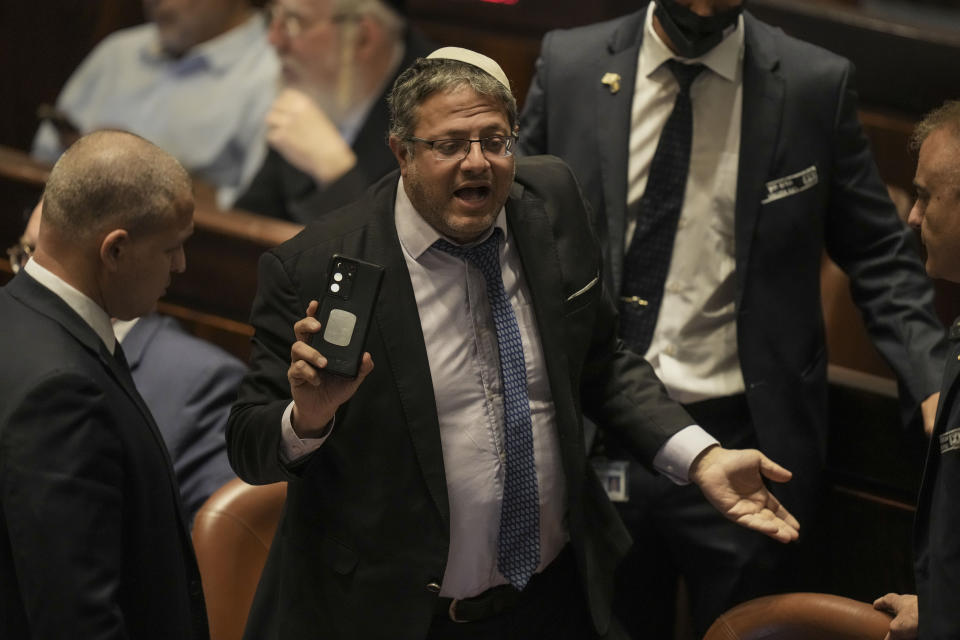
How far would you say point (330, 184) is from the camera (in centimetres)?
333

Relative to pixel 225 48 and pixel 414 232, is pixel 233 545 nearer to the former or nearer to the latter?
pixel 414 232

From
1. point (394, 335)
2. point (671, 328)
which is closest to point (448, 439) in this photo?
point (394, 335)

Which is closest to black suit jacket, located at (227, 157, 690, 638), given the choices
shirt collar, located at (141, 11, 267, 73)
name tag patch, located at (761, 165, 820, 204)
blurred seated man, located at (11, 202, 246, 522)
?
name tag patch, located at (761, 165, 820, 204)

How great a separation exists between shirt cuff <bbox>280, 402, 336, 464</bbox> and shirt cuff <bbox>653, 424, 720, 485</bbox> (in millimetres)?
550

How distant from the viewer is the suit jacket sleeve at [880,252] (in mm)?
2301

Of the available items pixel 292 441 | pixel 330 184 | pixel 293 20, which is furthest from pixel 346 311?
pixel 293 20

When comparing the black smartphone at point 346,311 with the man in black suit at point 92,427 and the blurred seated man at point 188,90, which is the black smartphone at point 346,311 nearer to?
the man in black suit at point 92,427

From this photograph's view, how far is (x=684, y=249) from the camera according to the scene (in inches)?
92.0

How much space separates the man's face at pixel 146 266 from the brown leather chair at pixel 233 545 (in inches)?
20.2

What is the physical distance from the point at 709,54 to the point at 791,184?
0.88ft

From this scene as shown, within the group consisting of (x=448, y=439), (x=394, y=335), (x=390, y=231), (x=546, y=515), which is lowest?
(x=546, y=515)

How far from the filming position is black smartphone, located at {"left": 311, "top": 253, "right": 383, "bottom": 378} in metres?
1.69

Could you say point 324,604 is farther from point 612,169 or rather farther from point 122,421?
point 612,169

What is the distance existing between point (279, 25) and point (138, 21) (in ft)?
3.60
